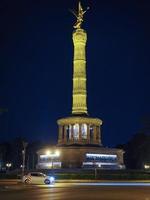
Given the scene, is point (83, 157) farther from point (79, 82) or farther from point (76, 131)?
point (79, 82)

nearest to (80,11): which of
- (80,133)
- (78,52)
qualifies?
(78,52)

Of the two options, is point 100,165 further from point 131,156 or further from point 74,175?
point 131,156

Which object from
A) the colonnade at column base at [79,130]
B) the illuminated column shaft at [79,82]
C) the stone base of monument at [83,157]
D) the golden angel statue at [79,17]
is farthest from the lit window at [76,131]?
the golden angel statue at [79,17]

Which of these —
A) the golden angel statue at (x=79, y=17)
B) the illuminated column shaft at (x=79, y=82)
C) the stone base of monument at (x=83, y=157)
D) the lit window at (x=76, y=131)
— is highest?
the golden angel statue at (x=79, y=17)

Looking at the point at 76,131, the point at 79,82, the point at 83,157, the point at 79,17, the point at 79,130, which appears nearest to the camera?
the point at 83,157

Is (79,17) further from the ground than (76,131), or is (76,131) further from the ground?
(79,17)

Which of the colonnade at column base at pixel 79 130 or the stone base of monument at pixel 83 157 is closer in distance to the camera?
the stone base of monument at pixel 83 157

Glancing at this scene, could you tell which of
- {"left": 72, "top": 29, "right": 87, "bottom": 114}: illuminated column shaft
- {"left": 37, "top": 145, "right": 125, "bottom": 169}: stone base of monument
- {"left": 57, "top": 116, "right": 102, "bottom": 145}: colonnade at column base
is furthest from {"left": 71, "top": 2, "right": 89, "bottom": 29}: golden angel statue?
{"left": 37, "top": 145, "right": 125, "bottom": 169}: stone base of monument

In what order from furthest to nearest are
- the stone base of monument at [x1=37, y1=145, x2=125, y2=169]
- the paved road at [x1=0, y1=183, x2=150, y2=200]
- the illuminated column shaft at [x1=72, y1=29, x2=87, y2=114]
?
the illuminated column shaft at [x1=72, y1=29, x2=87, y2=114]
the stone base of monument at [x1=37, y1=145, x2=125, y2=169]
the paved road at [x1=0, y1=183, x2=150, y2=200]

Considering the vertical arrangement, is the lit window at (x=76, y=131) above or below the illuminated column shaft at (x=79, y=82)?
below

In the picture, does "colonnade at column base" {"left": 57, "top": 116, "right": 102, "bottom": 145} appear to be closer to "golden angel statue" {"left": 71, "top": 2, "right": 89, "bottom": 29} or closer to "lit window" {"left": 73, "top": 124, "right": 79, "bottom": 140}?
"lit window" {"left": 73, "top": 124, "right": 79, "bottom": 140}

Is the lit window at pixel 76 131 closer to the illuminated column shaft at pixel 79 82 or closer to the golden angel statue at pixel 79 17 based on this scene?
the illuminated column shaft at pixel 79 82

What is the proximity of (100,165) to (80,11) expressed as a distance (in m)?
33.2

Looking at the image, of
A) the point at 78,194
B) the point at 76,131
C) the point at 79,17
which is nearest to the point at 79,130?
the point at 76,131
